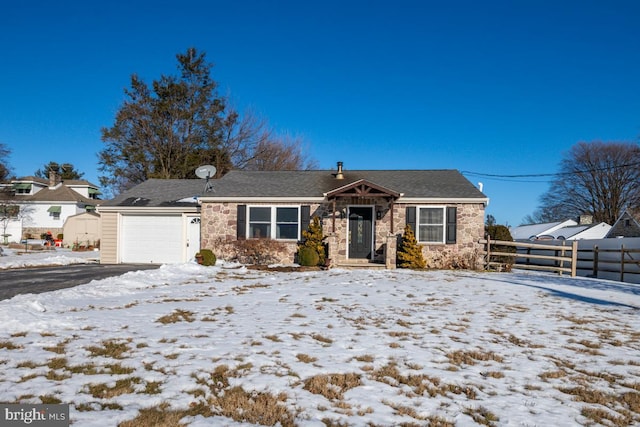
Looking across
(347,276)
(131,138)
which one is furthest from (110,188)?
(347,276)

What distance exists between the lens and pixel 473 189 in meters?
15.2

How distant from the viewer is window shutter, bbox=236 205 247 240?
49.9 ft

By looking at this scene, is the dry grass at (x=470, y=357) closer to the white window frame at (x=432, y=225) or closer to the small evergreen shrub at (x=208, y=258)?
the white window frame at (x=432, y=225)

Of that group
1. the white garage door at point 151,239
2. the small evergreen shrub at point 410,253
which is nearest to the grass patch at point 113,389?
the small evergreen shrub at point 410,253

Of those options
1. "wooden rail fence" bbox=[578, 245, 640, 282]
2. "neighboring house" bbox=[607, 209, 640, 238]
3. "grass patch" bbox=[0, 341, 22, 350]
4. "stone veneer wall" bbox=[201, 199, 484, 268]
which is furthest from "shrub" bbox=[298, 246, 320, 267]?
"neighboring house" bbox=[607, 209, 640, 238]

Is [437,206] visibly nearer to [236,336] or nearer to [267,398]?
[236,336]

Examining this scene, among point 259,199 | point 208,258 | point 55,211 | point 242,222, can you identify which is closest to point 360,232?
point 259,199

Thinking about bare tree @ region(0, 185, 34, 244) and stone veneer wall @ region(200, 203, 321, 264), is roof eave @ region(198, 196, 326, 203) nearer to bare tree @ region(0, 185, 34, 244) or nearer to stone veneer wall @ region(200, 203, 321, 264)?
stone veneer wall @ region(200, 203, 321, 264)

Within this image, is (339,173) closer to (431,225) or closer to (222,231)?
(431,225)

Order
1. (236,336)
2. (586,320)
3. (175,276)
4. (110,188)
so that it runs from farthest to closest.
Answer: (110,188)
(175,276)
(586,320)
(236,336)

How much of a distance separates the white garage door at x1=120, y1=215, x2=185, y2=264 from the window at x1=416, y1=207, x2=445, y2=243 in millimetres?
9541

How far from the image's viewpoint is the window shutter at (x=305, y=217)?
15000mm

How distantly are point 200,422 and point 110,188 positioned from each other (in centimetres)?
3215

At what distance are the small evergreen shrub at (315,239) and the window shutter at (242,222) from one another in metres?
2.32
